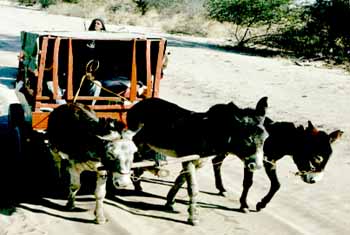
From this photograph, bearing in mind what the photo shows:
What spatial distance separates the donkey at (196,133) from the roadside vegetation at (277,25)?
16.8m

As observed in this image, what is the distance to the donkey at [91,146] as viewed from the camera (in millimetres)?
6844

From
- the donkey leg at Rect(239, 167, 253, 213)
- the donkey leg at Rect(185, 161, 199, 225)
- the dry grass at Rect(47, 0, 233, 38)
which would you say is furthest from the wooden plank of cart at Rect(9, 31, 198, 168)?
the dry grass at Rect(47, 0, 233, 38)

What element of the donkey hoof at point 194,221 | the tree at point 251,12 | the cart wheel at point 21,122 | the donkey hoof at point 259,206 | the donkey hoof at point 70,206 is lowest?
the donkey hoof at point 70,206

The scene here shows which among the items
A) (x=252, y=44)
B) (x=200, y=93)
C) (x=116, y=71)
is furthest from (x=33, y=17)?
(x=116, y=71)

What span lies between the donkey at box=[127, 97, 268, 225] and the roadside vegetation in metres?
16.8

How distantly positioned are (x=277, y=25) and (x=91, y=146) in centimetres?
2589

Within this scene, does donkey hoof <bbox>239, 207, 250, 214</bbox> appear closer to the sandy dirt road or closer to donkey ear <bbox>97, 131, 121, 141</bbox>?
the sandy dirt road

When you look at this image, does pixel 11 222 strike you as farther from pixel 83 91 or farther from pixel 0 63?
pixel 0 63

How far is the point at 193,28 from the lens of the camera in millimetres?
36500

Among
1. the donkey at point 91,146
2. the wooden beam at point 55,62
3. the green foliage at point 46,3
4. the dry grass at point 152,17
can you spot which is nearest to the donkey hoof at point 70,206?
the donkey at point 91,146

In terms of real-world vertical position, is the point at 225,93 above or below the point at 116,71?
below

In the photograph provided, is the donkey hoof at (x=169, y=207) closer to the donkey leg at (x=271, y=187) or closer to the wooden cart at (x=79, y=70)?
the donkey leg at (x=271, y=187)

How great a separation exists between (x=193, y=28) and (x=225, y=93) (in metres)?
19.5

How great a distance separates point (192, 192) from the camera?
7582 millimetres
